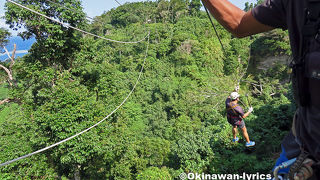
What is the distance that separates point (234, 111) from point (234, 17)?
3.12 metres

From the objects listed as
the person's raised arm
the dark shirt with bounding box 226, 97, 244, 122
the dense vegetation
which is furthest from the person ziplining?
the person's raised arm

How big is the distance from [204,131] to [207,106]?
9823 mm

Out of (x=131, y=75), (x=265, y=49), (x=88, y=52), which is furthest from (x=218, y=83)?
(x=88, y=52)

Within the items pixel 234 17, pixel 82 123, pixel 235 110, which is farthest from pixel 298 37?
pixel 82 123

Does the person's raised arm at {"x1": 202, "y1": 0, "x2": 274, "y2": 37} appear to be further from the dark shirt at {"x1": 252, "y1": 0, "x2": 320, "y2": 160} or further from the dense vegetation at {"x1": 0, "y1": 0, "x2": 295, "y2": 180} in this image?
the dense vegetation at {"x1": 0, "y1": 0, "x2": 295, "y2": 180}

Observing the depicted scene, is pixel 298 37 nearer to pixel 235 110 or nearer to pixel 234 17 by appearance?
pixel 234 17

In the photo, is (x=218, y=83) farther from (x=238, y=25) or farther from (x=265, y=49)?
(x=238, y=25)

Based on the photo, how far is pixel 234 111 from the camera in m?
3.73

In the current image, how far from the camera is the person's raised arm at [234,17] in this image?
31.6 inches

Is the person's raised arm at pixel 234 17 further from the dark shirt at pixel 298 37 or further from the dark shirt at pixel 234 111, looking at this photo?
the dark shirt at pixel 234 111

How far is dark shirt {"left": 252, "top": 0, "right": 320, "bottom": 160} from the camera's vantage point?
2.02 ft

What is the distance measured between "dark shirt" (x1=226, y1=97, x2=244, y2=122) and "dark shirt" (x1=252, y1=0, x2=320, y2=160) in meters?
3.02

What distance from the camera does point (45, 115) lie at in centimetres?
574

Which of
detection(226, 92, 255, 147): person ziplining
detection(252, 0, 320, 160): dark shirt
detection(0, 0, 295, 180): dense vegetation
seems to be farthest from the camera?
detection(0, 0, 295, 180): dense vegetation
